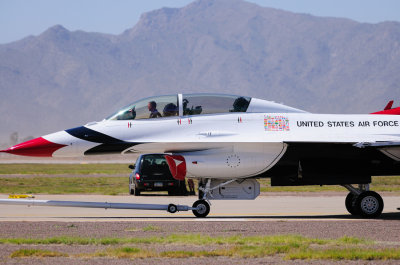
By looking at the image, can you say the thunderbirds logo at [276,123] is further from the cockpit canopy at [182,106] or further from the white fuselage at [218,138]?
the cockpit canopy at [182,106]

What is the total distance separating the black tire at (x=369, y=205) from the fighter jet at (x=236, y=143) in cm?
3

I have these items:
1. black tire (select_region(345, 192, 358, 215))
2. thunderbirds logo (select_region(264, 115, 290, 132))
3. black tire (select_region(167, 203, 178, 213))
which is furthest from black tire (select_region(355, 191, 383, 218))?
black tire (select_region(167, 203, 178, 213))

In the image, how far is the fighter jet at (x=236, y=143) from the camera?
1820 cm

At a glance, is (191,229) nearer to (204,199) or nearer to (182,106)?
(204,199)

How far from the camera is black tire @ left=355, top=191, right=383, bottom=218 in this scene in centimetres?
1897

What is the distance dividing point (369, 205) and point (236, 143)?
3.89m

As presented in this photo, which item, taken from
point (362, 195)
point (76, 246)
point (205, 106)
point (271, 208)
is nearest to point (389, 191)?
point (271, 208)

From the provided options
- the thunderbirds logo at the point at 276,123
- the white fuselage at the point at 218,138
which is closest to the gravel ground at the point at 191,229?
the white fuselage at the point at 218,138

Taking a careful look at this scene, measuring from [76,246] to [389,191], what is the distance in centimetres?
2265

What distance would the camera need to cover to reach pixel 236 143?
60.0 feet

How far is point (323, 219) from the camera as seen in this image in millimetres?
18641

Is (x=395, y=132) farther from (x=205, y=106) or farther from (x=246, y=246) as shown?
(x=246, y=246)

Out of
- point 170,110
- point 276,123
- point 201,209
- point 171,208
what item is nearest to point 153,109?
point 170,110

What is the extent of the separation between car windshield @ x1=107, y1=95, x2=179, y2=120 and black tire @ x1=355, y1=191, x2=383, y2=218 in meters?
5.29
